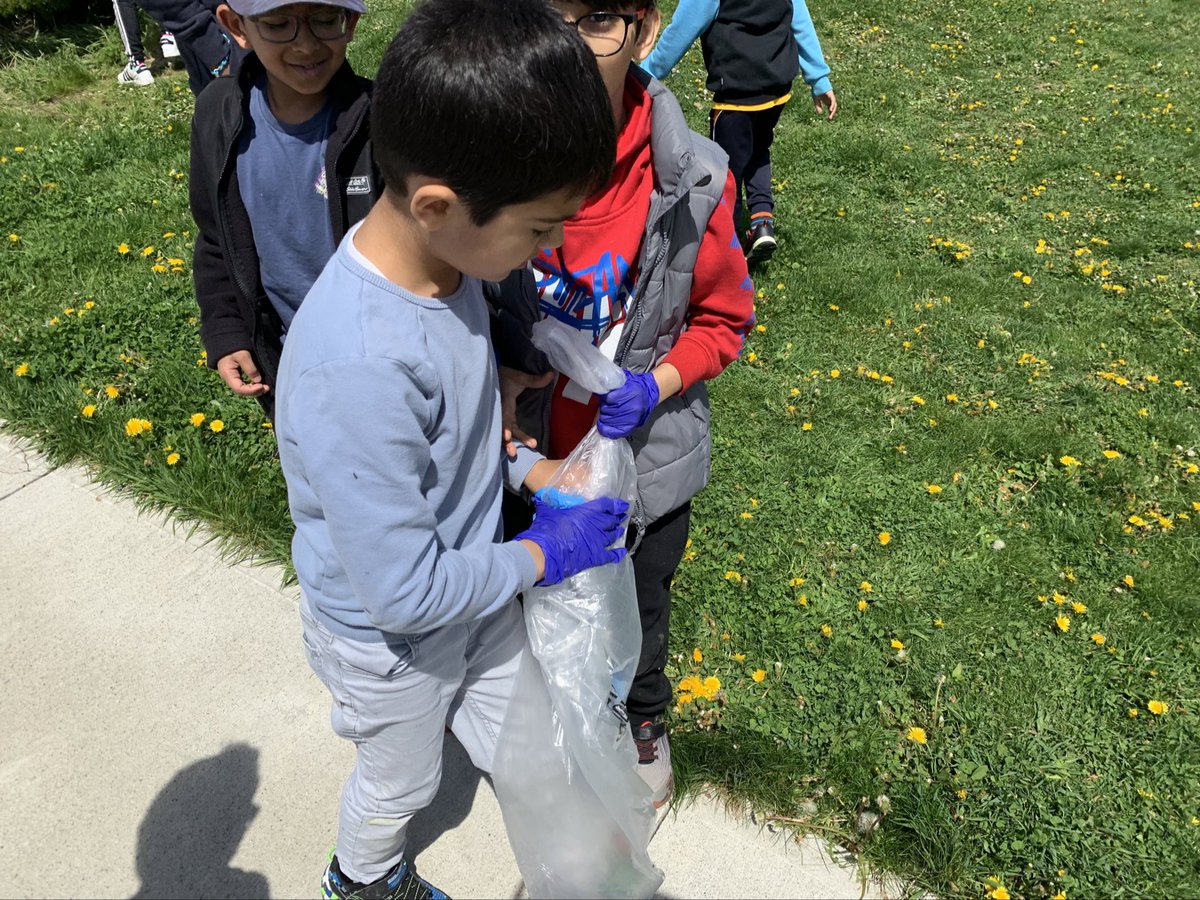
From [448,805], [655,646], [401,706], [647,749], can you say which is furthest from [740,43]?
[401,706]

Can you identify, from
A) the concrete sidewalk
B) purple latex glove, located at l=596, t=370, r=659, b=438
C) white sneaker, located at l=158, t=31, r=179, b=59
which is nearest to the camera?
purple latex glove, located at l=596, t=370, r=659, b=438

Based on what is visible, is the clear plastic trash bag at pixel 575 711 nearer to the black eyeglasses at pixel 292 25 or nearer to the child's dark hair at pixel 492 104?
the child's dark hair at pixel 492 104

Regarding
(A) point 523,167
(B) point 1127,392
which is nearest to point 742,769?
(A) point 523,167

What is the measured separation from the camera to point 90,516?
3.10 m

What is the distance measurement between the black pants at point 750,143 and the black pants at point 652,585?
2902 millimetres

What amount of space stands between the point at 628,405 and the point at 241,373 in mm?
1221

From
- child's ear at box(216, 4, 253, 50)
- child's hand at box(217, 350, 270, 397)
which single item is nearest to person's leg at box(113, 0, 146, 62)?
child's ear at box(216, 4, 253, 50)

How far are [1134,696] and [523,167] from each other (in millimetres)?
2529

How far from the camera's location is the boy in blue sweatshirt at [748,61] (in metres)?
4.34

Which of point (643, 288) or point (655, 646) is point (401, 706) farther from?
point (643, 288)

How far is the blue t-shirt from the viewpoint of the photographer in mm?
2039

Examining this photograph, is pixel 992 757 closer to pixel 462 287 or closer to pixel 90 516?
pixel 462 287

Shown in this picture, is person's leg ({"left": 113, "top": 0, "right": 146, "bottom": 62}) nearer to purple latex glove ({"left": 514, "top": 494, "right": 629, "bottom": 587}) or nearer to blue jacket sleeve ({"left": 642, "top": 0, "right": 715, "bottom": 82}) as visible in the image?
blue jacket sleeve ({"left": 642, "top": 0, "right": 715, "bottom": 82})

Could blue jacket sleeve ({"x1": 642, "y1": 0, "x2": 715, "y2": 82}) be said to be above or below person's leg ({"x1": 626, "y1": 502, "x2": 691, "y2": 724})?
above
